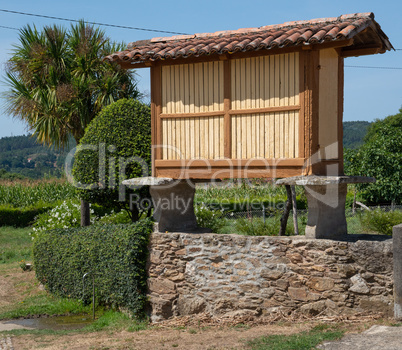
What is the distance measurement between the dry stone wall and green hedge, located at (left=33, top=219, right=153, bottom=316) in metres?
0.29

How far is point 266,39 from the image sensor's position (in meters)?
8.91

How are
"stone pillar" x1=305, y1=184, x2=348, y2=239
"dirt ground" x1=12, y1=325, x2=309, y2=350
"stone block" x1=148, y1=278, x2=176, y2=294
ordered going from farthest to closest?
1. "stone block" x1=148, y1=278, x2=176, y2=294
2. "stone pillar" x1=305, y1=184, x2=348, y2=239
3. "dirt ground" x1=12, y1=325, x2=309, y2=350

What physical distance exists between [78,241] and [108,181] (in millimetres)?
1581

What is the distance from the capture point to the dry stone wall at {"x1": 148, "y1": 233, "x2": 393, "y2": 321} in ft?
28.1

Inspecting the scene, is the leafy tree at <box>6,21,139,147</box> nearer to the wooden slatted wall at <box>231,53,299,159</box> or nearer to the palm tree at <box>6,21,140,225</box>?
the palm tree at <box>6,21,140,225</box>

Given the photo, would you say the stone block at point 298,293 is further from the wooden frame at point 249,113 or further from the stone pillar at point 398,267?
the wooden frame at point 249,113

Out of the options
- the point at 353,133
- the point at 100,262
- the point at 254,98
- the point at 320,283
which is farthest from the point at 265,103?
the point at 353,133

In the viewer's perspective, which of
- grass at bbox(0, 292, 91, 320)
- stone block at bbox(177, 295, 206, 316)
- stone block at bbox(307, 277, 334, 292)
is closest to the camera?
stone block at bbox(307, 277, 334, 292)

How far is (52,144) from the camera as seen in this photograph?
17.4 m

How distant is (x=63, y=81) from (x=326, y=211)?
1183 cm

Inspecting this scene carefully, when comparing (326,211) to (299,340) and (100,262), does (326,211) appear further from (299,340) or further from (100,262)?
(100,262)

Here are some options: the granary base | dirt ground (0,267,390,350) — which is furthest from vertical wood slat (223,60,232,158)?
dirt ground (0,267,390,350)

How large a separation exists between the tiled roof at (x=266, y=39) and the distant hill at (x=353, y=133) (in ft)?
206

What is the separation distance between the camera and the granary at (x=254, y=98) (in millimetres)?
8898
